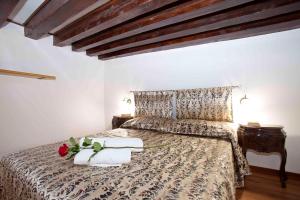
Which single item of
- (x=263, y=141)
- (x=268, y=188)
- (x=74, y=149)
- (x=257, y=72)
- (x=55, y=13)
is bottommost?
(x=268, y=188)

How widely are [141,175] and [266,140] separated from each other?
1.86 m

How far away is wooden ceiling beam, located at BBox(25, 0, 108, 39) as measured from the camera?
1.75m

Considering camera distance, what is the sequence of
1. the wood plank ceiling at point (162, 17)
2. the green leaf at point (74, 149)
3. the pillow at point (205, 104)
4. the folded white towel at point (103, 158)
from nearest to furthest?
the folded white towel at point (103, 158), the green leaf at point (74, 149), the wood plank ceiling at point (162, 17), the pillow at point (205, 104)

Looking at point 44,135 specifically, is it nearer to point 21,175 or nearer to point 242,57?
point 21,175

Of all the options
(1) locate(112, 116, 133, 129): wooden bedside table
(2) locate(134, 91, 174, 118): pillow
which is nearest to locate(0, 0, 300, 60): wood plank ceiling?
(2) locate(134, 91, 174, 118): pillow

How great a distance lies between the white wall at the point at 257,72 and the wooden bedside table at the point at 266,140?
339mm

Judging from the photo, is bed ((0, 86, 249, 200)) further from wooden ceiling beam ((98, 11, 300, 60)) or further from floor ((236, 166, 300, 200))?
wooden ceiling beam ((98, 11, 300, 60))

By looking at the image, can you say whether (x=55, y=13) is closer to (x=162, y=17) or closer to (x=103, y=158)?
(x=162, y=17)

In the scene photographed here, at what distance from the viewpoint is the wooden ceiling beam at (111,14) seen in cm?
170

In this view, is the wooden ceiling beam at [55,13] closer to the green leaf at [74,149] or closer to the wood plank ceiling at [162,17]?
the wood plank ceiling at [162,17]

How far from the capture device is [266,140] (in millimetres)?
2229

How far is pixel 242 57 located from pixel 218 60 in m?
0.35

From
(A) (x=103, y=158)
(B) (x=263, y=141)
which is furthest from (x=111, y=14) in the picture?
(B) (x=263, y=141)

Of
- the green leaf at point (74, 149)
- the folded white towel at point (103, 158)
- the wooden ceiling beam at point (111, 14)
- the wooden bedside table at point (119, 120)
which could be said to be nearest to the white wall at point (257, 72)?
the wooden bedside table at point (119, 120)
